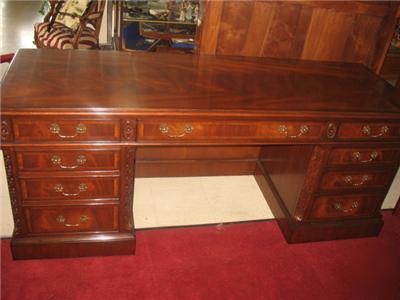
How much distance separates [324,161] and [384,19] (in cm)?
123

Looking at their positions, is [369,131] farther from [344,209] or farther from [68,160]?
[68,160]

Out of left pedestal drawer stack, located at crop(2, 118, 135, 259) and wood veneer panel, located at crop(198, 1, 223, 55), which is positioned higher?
wood veneer panel, located at crop(198, 1, 223, 55)

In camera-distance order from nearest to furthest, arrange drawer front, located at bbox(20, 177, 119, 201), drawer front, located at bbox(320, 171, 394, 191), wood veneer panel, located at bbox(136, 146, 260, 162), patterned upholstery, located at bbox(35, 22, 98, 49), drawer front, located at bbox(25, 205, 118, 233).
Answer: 1. drawer front, located at bbox(20, 177, 119, 201)
2. drawer front, located at bbox(25, 205, 118, 233)
3. drawer front, located at bbox(320, 171, 394, 191)
4. wood veneer panel, located at bbox(136, 146, 260, 162)
5. patterned upholstery, located at bbox(35, 22, 98, 49)

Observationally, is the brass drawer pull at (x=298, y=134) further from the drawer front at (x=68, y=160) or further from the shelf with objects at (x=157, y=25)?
the shelf with objects at (x=157, y=25)

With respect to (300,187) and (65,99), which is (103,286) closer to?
(65,99)

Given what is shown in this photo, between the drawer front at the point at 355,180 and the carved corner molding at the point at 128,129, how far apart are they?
1.15 meters

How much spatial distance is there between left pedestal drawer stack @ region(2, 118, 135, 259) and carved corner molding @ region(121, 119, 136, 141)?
23 mm

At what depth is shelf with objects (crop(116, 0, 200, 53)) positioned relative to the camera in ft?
12.2

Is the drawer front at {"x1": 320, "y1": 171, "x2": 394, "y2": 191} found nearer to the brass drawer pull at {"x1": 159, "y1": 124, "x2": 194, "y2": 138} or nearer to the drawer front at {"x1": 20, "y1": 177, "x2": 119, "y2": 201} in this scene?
the brass drawer pull at {"x1": 159, "y1": 124, "x2": 194, "y2": 138}

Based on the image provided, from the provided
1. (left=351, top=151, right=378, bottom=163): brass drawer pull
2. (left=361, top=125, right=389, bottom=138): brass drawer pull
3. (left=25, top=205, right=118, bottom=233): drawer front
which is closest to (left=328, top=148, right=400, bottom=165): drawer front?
(left=351, top=151, right=378, bottom=163): brass drawer pull

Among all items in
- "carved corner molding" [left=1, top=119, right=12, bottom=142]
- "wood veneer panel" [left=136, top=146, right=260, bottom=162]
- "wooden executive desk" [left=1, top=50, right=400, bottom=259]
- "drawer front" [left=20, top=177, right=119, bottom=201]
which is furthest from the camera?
"wood veneer panel" [left=136, top=146, right=260, bottom=162]

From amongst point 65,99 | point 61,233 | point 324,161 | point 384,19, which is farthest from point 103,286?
point 384,19

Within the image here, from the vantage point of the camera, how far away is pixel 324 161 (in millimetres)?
2217

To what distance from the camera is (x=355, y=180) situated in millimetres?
2361
